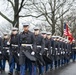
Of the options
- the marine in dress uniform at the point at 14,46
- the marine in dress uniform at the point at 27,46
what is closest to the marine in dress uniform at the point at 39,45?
the marine in dress uniform at the point at 14,46

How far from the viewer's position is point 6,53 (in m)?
15.6

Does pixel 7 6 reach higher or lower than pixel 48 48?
higher

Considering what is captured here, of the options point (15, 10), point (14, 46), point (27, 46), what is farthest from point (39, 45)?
point (15, 10)

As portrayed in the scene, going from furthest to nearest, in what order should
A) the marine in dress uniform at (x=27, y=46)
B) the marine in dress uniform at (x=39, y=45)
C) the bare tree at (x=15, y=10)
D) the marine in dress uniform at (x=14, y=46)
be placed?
the bare tree at (x=15, y=10), the marine in dress uniform at (x=14, y=46), the marine in dress uniform at (x=39, y=45), the marine in dress uniform at (x=27, y=46)

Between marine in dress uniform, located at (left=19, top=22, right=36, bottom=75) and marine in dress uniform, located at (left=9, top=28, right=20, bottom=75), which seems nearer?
marine in dress uniform, located at (left=19, top=22, right=36, bottom=75)

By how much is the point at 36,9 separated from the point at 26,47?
100 feet

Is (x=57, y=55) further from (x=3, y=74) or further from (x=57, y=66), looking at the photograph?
(x=3, y=74)

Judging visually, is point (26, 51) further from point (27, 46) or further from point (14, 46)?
point (14, 46)

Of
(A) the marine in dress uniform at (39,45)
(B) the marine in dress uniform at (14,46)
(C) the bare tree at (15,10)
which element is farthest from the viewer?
(C) the bare tree at (15,10)

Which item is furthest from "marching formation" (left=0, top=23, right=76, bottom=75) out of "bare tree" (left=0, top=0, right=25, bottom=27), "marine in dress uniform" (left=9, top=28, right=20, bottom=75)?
"bare tree" (left=0, top=0, right=25, bottom=27)

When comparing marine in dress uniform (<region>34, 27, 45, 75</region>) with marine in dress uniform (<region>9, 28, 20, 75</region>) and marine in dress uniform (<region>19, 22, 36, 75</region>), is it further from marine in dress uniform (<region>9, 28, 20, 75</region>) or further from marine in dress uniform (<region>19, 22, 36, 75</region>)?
marine in dress uniform (<region>19, 22, 36, 75</region>)

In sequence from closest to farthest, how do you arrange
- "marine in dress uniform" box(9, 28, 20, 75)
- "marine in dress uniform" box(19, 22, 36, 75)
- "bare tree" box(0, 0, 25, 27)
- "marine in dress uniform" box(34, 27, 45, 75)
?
1. "marine in dress uniform" box(19, 22, 36, 75)
2. "marine in dress uniform" box(34, 27, 45, 75)
3. "marine in dress uniform" box(9, 28, 20, 75)
4. "bare tree" box(0, 0, 25, 27)

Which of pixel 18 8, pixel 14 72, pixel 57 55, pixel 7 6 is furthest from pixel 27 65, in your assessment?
pixel 7 6

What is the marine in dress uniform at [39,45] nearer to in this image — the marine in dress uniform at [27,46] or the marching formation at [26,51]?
the marching formation at [26,51]
